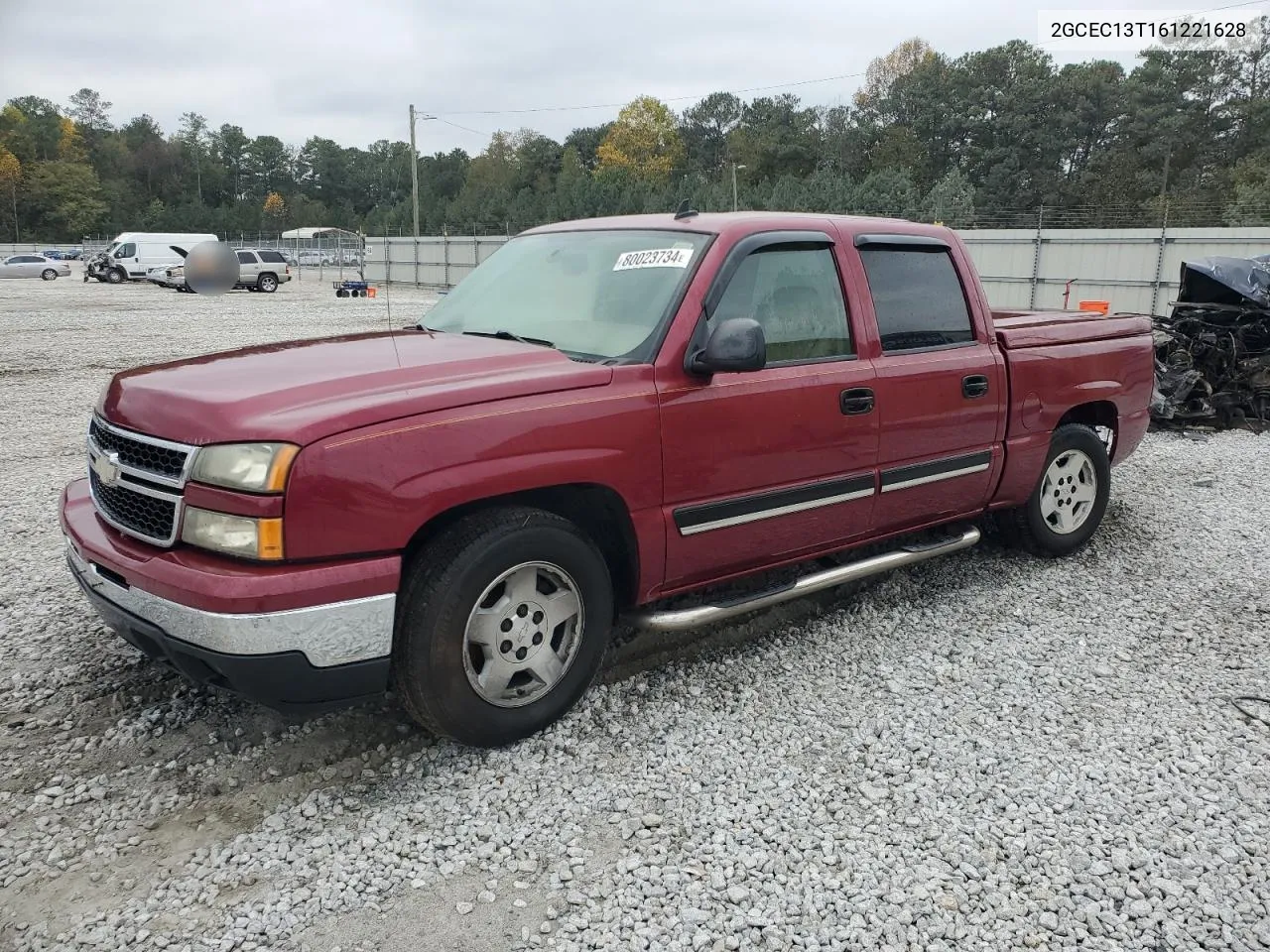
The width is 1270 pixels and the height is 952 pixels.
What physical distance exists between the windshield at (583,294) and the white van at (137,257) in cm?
4125

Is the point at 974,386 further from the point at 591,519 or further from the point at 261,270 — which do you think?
the point at 261,270

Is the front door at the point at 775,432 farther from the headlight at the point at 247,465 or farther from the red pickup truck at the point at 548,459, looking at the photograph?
the headlight at the point at 247,465

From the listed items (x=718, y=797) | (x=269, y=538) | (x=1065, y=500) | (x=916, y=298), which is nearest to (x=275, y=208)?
(x=1065, y=500)

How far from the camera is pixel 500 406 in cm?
310

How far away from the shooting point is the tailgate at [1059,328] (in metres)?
4.91

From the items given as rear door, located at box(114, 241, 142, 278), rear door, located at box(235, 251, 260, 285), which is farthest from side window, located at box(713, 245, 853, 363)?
rear door, located at box(114, 241, 142, 278)

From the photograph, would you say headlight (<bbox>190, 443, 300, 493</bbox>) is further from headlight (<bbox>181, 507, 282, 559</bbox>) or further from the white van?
the white van

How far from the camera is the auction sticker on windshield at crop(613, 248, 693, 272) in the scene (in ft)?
12.3

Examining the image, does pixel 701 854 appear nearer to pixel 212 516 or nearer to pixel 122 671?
pixel 212 516

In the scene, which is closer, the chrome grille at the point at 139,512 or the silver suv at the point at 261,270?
the chrome grille at the point at 139,512

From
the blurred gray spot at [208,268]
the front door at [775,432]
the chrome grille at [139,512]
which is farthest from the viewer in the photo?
the blurred gray spot at [208,268]

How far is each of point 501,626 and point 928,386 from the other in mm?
2273

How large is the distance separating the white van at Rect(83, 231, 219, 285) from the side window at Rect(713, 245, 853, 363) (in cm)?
4204

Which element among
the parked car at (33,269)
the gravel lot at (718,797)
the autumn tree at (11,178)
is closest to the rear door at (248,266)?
the parked car at (33,269)
